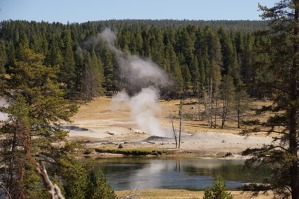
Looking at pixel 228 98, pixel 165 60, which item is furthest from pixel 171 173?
pixel 165 60

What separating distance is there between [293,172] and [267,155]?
5.93ft

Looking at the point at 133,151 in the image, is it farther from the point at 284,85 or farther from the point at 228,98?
the point at 284,85

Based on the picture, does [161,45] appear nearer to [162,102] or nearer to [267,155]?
[162,102]

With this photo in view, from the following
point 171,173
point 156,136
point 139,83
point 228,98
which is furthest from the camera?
point 139,83

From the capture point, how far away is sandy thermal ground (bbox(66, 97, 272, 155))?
225 ft

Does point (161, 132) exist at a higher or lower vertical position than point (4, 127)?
lower

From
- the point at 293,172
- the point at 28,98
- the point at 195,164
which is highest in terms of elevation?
the point at 28,98

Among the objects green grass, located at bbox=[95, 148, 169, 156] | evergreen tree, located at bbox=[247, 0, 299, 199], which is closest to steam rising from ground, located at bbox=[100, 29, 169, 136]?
green grass, located at bbox=[95, 148, 169, 156]

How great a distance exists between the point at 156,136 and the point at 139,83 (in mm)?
49696

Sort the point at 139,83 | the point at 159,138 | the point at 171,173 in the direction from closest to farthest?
1. the point at 171,173
2. the point at 159,138
3. the point at 139,83

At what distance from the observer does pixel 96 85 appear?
11544 centimetres

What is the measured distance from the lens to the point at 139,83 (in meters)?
122

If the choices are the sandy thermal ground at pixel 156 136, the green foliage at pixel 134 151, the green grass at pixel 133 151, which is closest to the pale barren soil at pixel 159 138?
the sandy thermal ground at pixel 156 136

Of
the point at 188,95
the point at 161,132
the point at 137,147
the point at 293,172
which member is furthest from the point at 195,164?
the point at 188,95
